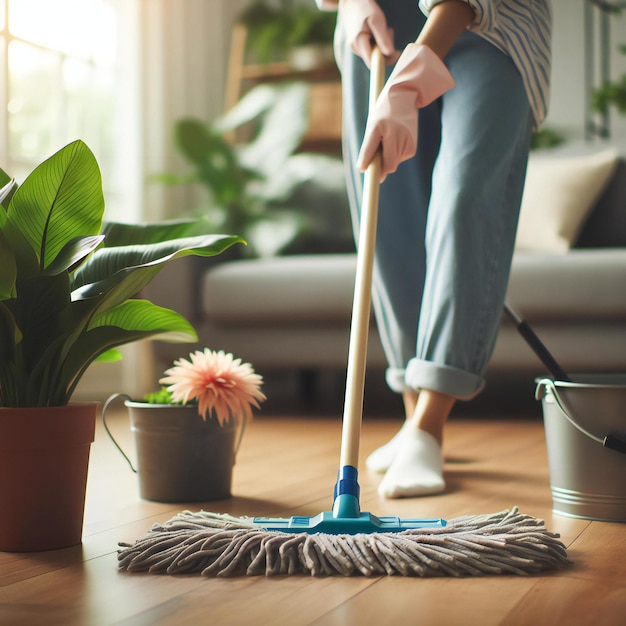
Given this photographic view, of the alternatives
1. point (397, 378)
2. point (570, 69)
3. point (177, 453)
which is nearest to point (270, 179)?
point (570, 69)

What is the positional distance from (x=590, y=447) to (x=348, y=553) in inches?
15.3

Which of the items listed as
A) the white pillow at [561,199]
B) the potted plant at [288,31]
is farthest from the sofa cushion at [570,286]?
the potted plant at [288,31]

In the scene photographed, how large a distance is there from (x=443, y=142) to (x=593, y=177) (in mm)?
1351

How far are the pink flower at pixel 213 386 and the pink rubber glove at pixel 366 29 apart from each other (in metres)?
0.58

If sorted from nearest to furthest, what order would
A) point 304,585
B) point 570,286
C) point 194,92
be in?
point 304,585
point 570,286
point 194,92

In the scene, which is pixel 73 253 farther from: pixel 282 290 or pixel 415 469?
pixel 282 290

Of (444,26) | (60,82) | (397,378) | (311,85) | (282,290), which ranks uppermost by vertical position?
(311,85)

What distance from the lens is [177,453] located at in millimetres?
1190

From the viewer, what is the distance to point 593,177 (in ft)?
8.41

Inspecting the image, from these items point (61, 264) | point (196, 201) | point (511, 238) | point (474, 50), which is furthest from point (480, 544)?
point (196, 201)

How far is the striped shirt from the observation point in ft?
4.25

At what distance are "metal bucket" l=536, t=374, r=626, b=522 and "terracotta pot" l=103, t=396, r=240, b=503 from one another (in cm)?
46

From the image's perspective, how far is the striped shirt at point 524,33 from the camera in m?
1.30

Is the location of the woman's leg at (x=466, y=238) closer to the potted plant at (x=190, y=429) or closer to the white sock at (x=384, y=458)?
the white sock at (x=384, y=458)
